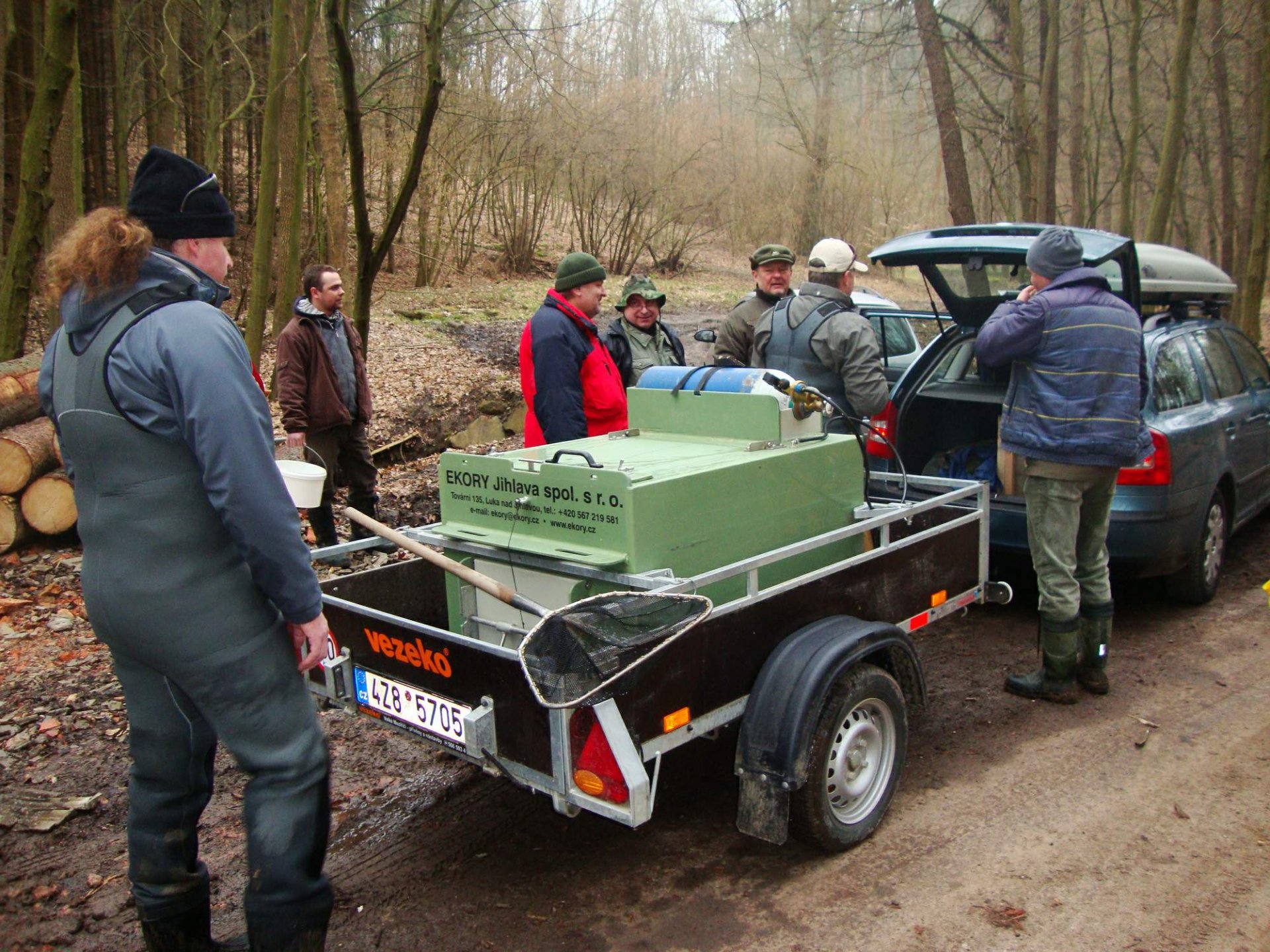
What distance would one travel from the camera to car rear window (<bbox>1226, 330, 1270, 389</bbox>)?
652 centimetres

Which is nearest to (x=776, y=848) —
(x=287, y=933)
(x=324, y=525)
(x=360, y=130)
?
(x=287, y=933)

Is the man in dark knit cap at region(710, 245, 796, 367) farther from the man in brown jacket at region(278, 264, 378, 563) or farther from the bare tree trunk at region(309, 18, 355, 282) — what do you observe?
the bare tree trunk at region(309, 18, 355, 282)

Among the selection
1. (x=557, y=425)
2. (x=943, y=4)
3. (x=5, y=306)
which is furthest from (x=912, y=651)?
(x=943, y=4)

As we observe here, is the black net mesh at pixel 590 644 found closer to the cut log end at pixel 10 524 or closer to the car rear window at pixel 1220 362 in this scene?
the car rear window at pixel 1220 362

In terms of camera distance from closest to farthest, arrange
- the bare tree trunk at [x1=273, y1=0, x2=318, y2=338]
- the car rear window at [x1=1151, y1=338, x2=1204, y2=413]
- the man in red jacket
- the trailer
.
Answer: the trailer
the man in red jacket
the car rear window at [x1=1151, y1=338, x2=1204, y2=413]
the bare tree trunk at [x1=273, y1=0, x2=318, y2=338]

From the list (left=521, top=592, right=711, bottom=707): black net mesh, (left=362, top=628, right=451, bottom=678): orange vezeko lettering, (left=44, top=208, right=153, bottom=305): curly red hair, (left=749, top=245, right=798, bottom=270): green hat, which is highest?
(left=749, top=245, right=798, bottom=270): green hat

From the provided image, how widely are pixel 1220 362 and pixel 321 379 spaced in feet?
18.7

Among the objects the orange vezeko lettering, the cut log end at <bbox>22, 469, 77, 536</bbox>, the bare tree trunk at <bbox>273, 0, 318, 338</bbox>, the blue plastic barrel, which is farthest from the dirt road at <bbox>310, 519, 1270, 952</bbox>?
the bare tree trunk at <bbox>273, 0, 318, 338</bbox>

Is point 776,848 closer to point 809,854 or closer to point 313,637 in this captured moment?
point 809,854

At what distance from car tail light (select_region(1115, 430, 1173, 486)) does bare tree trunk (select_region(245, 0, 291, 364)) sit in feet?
19.7

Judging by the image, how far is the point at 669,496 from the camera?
325 cm

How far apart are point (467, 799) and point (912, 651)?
1.83 m

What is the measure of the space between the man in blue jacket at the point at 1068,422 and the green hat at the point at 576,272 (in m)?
1.98

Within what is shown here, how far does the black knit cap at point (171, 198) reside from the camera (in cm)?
261
